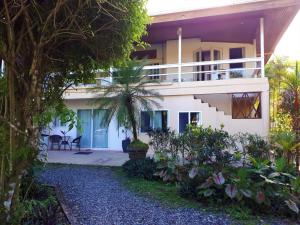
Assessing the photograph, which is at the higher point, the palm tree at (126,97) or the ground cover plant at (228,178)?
the palm tree at (126,97)

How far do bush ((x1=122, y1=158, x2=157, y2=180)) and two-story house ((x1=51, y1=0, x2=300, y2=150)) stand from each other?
2194mm

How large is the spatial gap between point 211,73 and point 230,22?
2.78 meters

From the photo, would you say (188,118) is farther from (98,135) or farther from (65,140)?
(65,140)

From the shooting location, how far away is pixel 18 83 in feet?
12.6

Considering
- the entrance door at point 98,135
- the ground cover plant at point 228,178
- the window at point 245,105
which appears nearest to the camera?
the ground cover plant at point 228,178

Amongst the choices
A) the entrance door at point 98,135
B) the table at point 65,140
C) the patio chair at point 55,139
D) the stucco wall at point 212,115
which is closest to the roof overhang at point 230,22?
the stucco wall at point 212,115

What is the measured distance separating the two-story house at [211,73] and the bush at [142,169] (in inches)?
86.4

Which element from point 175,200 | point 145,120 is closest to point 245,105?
point 145,120

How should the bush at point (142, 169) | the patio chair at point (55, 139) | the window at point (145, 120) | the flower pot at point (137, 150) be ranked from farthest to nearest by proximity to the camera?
the patio chair at point (55, 139) → the window at point (145, 120) → the flower pot at point (137, 150) → the bush at point (142, 169)

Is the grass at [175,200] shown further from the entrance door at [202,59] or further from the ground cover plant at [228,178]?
the entrance door at [202,59]

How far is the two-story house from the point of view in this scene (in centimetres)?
1347

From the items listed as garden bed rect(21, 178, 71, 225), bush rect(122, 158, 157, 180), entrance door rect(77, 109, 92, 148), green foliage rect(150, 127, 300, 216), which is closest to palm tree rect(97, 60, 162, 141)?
bush rect(122, 158, 157, 180)

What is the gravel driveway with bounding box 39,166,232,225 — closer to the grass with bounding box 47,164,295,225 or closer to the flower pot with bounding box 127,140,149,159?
the grass with bounding box 47,164,295,225

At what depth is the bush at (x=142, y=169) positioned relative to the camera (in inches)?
361
